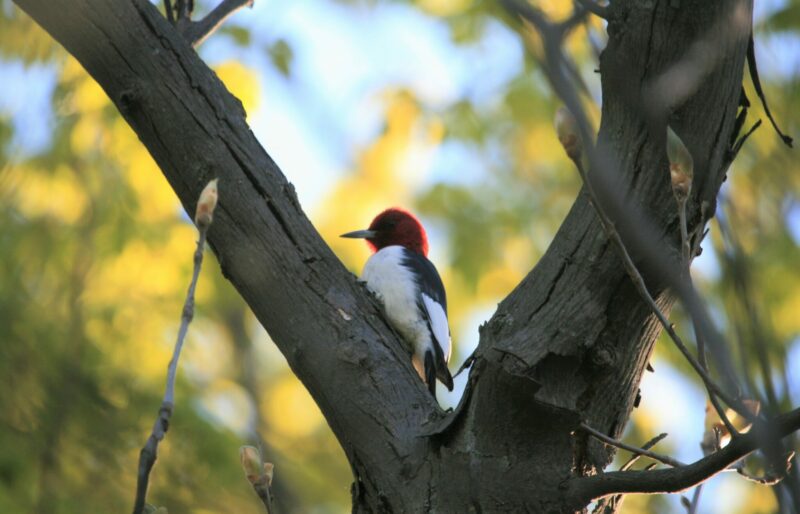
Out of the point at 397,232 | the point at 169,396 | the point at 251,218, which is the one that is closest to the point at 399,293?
the point at 397,232

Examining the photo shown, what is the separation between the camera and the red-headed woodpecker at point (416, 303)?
4777mm

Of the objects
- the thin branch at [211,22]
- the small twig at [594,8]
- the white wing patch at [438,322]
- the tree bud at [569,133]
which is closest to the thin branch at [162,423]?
the tree bud at [569,133]

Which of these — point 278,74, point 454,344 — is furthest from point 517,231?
point 278,74

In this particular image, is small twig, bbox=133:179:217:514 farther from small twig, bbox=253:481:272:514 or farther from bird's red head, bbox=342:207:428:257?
bird's red head, bbox=342:207:428:257

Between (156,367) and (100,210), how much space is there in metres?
1.07

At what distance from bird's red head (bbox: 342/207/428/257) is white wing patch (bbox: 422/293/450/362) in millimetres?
836

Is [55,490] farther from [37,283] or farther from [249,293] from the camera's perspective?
[249,293]

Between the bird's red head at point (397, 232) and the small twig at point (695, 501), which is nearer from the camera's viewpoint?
the small twig at point (695, 501)

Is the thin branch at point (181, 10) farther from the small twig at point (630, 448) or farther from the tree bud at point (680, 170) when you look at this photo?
the small twig at point (630, 448)

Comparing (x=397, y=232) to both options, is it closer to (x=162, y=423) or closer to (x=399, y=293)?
(x=399, y=293)

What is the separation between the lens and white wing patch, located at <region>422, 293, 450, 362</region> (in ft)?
15.9

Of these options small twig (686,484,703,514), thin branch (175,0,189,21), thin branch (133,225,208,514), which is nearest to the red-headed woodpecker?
thin branch (175,0,189,21)

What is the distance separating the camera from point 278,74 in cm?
721

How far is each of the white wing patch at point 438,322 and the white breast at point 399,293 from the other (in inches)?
2.2
